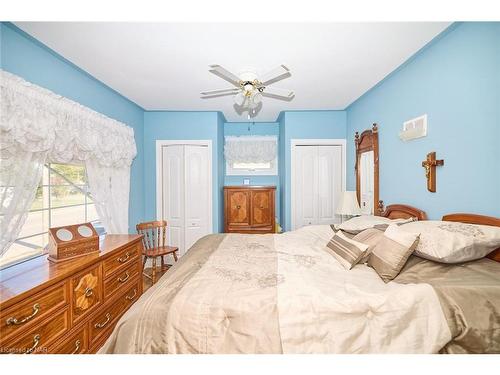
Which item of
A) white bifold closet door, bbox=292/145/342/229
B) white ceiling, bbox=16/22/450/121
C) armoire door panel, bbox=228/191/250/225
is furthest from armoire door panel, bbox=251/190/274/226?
white ceiling, bbox=16/22/450/121

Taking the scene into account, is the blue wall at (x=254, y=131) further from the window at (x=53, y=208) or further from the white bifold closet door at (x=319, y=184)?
the window at (x=53, y=208)

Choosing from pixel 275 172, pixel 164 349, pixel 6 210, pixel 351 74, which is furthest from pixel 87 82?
pixel 275 172

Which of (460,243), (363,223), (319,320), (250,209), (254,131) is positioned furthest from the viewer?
(254,131)

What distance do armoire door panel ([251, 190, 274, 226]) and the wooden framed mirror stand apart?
5.14 feet

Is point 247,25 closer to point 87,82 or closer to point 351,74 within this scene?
point 351,74

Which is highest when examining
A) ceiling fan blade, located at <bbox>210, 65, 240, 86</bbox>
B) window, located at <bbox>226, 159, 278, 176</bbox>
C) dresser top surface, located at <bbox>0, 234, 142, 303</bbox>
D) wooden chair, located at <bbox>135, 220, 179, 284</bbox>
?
ceiling fan blade, located at <bbox>210, 65, 240, 86</bbox>

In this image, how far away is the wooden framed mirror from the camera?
3148 millimetres

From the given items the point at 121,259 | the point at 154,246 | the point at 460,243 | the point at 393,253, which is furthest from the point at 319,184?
the point at 121,259

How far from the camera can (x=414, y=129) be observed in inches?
91.1

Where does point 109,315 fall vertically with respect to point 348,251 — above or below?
below

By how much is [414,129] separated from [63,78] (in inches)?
148

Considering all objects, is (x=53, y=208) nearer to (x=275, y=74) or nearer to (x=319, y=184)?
(x=275, y=74)

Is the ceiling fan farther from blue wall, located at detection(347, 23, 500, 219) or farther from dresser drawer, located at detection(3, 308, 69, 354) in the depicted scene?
dresser drawer, located at detection(3, 308, 69, 354)

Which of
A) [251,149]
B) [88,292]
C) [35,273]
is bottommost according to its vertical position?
[88,292]
